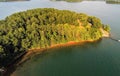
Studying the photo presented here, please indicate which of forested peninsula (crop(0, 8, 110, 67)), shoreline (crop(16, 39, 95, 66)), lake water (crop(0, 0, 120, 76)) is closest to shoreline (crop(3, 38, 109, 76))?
shoreline (crop(16, 39, 95, 66))

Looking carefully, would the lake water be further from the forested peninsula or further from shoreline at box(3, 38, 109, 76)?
the forested peninsula

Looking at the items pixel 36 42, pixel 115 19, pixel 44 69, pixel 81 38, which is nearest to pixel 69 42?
pixel 81 38

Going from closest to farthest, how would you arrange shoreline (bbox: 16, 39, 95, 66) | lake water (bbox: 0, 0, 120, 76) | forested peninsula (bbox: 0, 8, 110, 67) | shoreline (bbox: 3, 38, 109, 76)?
lake water (bbox: 0, 0, 120, 76) → shoreline (bbox: 3, 38, 109, 76) → forested peninsula (bbox: 0, 8, 110, 67) → shoreline (bbox: 16, 39, 95, 66)

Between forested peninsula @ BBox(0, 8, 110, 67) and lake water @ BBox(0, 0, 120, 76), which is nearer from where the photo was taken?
lake water @ BBox(0, 0, 120, 76)

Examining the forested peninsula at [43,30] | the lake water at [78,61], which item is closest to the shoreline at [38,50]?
the forested peninsula at [43,30]

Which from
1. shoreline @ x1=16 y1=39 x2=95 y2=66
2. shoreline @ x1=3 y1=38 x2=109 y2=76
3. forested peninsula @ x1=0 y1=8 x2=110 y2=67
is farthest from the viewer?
shoreline @ x1=16 y1=39 x2=95 y2=66

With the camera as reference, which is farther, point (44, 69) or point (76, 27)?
A: point (76, 27)

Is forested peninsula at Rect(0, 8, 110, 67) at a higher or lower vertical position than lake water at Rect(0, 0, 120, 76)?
higher

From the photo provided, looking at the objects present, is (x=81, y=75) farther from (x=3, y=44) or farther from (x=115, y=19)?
(x=115, y=19)
